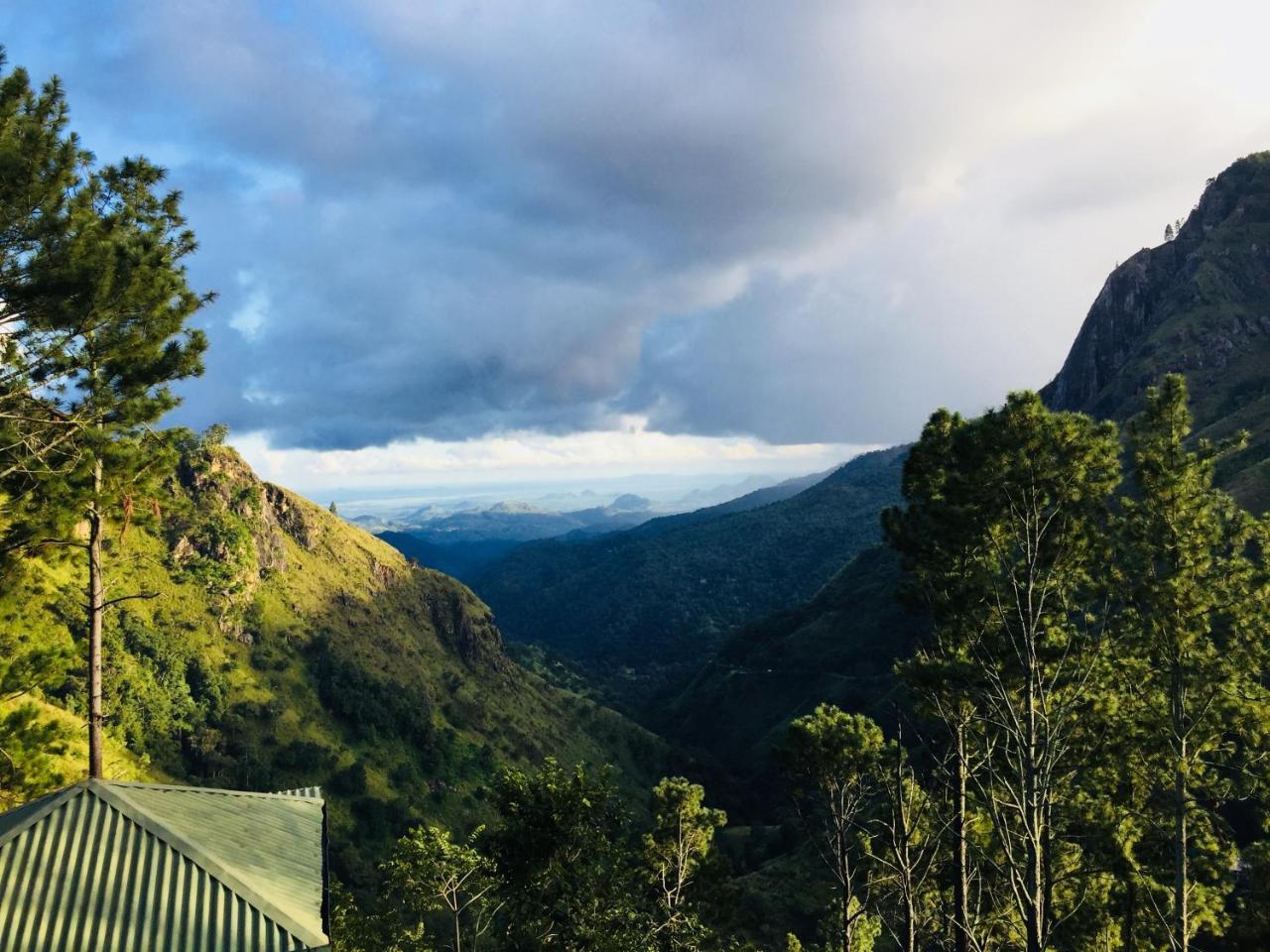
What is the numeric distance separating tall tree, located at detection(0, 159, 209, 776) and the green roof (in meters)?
6.73

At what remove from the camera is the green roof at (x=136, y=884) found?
512 inches

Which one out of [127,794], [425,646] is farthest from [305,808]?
[425,646]

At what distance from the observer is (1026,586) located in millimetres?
18828

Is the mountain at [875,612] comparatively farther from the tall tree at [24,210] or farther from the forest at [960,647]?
the tall tree at [24,210]

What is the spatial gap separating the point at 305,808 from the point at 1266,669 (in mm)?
27047

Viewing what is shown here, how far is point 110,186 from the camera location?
23.5 metres

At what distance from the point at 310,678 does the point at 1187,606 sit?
12741cm

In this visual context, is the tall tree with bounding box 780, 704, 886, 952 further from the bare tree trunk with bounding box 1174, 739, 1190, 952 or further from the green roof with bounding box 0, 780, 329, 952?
the green roof with bounding box 0, 780, 329, 952

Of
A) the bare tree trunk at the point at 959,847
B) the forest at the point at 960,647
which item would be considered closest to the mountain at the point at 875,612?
the forest at the point at 960,647

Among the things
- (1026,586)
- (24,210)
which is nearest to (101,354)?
(24,210)

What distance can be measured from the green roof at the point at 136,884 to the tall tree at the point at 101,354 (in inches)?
265

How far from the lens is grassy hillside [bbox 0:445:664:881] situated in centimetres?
9781

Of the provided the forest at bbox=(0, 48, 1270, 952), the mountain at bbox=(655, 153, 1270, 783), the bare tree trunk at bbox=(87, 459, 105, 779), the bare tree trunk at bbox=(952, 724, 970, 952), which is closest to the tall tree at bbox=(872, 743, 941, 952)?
the forest at bbox=(0, 48, 1270, 952)

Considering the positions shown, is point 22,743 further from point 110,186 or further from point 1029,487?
point 1029,487
